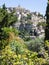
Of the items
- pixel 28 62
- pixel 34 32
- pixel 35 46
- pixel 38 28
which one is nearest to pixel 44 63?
pixel 28 62

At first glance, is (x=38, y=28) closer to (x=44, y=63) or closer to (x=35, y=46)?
(x=35, y=46)

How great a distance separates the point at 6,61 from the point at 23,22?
90422mm

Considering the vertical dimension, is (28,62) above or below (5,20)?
above

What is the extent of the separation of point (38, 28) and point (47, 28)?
6787 cm

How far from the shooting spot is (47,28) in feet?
101

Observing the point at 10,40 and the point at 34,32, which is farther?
the point at 34,32

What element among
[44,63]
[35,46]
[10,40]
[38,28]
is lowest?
[38,28]

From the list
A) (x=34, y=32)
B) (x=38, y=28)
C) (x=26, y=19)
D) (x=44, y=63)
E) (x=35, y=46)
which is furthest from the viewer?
(x=26, y=19)

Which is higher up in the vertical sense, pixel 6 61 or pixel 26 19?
pixel 6 61

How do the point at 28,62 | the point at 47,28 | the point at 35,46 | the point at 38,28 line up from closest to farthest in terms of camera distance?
the point at 28,62 < the point at 47,28 < the point at 35,46 < the point at 38,28

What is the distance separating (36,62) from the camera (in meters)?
13.7

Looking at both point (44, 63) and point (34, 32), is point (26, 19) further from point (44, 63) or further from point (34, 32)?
point (44, 63)

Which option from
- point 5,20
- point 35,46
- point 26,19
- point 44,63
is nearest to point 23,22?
point 26,19

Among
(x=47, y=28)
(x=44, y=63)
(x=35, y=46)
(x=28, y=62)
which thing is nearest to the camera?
(x=28, y=62)
